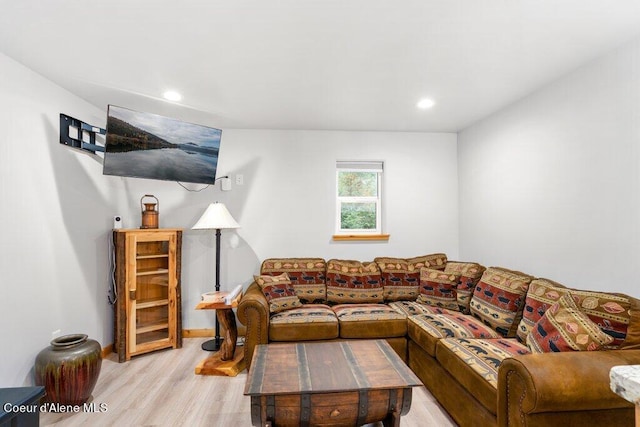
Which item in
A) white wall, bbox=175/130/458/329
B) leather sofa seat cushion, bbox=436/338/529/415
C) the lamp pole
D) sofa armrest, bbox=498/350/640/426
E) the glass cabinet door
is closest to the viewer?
sofa armrest, bbox=498/350/640/426

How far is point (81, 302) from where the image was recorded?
9.37ft

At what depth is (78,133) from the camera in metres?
2.85

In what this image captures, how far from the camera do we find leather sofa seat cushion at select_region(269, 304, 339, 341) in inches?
111

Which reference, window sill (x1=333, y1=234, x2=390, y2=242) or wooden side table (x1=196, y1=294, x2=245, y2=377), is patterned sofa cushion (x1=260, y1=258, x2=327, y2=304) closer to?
window sill (x1=333, y1=234, x2=390, y2=242)

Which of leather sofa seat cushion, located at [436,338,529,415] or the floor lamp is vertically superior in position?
the floor lamp

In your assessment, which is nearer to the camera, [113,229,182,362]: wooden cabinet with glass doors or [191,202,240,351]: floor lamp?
[113,229,182,362]: wooden cabinet with glass doors

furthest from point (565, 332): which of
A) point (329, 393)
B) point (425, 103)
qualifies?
point (425, 103)

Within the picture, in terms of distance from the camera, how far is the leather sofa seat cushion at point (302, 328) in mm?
2812

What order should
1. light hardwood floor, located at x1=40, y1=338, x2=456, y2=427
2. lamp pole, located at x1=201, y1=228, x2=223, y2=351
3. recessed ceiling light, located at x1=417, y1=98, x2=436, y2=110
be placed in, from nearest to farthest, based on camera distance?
light hardwood floor, located at x1=40, y1=338, x2=456, y2=427 < recessed ceiling light, located at x1=417, y1=98, x2=436, y2=110 < lamp pole, located at x1=201, y1=228, x2=223, y2=351

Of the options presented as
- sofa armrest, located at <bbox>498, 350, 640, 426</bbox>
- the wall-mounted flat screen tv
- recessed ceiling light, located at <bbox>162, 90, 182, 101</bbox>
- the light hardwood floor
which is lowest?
the light hardwood floor

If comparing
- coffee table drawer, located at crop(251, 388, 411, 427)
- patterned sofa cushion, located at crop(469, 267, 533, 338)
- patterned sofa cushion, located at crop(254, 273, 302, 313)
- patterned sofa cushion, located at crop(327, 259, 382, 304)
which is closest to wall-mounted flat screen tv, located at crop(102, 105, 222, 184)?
patterned sofa cushion, located at crop(254, 273, 302, 313)

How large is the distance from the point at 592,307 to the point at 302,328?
203 centimetres

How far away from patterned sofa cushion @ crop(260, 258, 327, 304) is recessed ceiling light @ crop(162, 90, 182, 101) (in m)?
1.86

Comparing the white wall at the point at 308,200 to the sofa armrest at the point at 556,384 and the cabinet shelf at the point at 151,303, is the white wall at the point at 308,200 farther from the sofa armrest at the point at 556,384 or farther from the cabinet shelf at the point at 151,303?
the sofa armrest at the point at 556,384
